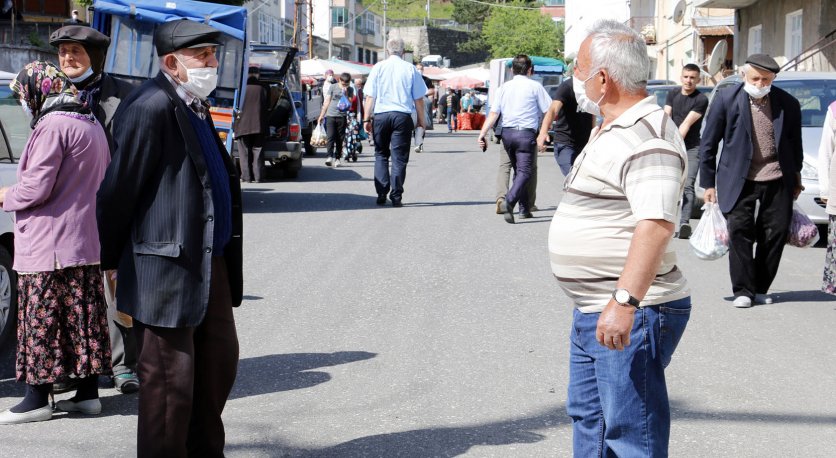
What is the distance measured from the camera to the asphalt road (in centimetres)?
509

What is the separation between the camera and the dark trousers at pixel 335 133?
850 inches

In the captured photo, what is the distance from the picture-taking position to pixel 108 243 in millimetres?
4062

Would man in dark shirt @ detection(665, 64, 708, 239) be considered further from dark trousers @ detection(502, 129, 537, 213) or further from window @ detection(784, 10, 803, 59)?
window @ detection(784, 10, 803, 59)

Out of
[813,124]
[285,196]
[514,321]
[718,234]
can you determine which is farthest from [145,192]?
[285,196]

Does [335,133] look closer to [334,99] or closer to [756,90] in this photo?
[334,99]

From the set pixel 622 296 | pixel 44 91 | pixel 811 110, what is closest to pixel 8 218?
pixel 44 91

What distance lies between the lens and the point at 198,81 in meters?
4.12

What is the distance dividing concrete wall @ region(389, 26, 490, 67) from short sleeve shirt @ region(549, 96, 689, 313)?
10448cm

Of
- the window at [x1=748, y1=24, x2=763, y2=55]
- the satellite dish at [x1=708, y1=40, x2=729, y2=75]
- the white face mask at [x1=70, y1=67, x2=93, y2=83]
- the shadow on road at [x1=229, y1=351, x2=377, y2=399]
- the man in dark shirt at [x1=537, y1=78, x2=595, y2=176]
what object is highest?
the window at [x1=748, y1=24, x2=763, y2=55]

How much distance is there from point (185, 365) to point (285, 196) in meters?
12.2

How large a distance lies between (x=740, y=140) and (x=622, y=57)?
4880mm

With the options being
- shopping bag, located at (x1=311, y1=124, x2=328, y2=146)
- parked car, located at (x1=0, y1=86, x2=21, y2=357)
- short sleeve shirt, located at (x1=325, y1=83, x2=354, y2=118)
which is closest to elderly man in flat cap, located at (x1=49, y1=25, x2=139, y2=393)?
parked car, located at (x1=0, y1=86, x2=21, y2=357)

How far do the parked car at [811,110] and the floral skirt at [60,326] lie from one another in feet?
25.7

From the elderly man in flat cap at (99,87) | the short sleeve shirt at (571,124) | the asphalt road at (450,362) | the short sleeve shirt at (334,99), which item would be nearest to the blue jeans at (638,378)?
the asphalt road at (450,362)
